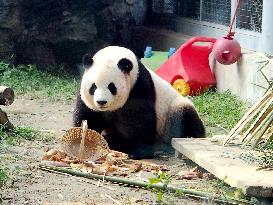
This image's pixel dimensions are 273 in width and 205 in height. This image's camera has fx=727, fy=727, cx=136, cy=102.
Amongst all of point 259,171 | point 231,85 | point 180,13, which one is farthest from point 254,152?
point 180,13

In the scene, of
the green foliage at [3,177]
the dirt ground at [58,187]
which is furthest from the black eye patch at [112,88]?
the green foliage at [3,177]

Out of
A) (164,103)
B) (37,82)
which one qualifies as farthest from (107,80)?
(37,82)

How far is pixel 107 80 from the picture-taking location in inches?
242

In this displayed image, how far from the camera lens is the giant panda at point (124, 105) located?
618cm

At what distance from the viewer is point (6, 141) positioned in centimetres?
595

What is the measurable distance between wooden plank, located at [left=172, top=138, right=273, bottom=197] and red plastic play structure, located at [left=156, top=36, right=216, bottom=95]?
3234 mm

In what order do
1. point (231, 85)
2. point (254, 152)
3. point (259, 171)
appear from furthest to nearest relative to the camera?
point (231, 85) < point (254, 152) < point (259, 171)

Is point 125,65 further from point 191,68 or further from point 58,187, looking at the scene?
point 191,68

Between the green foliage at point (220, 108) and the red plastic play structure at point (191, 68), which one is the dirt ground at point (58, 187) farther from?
the red plastic play structure at point (191, 68)

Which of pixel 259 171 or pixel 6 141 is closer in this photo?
pixel 259 171

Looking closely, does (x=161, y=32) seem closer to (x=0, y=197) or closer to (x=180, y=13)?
(x=180, y=13)

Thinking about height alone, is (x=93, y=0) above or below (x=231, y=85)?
above

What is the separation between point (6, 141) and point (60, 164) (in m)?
0.83

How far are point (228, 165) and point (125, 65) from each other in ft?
5.44
